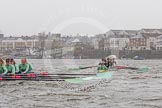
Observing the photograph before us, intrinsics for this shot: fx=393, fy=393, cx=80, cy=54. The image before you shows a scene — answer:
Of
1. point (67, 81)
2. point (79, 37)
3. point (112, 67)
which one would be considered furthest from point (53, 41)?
point (67, 81)

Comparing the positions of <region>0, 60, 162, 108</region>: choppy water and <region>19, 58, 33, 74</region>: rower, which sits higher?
<region>19, 58, 33, 74</region>: rower

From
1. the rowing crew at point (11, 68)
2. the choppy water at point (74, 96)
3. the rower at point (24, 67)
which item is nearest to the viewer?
the choppy water at point (74, 96)

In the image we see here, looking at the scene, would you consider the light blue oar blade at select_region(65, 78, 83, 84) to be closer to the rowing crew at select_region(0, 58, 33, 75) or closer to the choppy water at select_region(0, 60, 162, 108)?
the choppy water at select_region(0, 60, 162, 108)

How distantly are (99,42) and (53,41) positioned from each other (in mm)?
26651

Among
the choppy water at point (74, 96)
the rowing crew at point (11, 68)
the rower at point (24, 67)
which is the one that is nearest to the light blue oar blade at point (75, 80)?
the choppy water at point (74, 96)

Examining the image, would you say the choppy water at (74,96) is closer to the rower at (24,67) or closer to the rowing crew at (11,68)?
the rowing crew at (11,68)

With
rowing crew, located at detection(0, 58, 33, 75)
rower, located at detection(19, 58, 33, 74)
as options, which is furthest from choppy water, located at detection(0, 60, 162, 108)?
rower, located at detection(19, 58, 33, 74)

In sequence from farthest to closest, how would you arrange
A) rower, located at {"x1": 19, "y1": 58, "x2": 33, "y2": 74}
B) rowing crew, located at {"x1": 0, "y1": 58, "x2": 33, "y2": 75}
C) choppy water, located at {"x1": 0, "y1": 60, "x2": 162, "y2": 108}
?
1. rower, located at {"x1": 19, "y1": 58, "x2": 33, "y2": 74}
2. rowing crew, located at {"x1": 0, "y1": 58, "x2": 33, "y2": 75}
3. choppy water, located at {"x1": 0, "y1": 60, "x2": 162, "y2": 108}

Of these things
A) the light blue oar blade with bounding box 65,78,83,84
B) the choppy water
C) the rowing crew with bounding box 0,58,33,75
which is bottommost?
the choppy water

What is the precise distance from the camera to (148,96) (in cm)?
1766

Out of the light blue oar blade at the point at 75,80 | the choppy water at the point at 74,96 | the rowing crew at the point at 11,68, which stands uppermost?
the rowing crew at the point at 11,68

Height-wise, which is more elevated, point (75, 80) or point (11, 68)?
point (11, 68)

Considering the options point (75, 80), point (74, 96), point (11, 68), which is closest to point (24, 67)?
point (11, 68)

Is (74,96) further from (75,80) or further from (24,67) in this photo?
(24,67)
